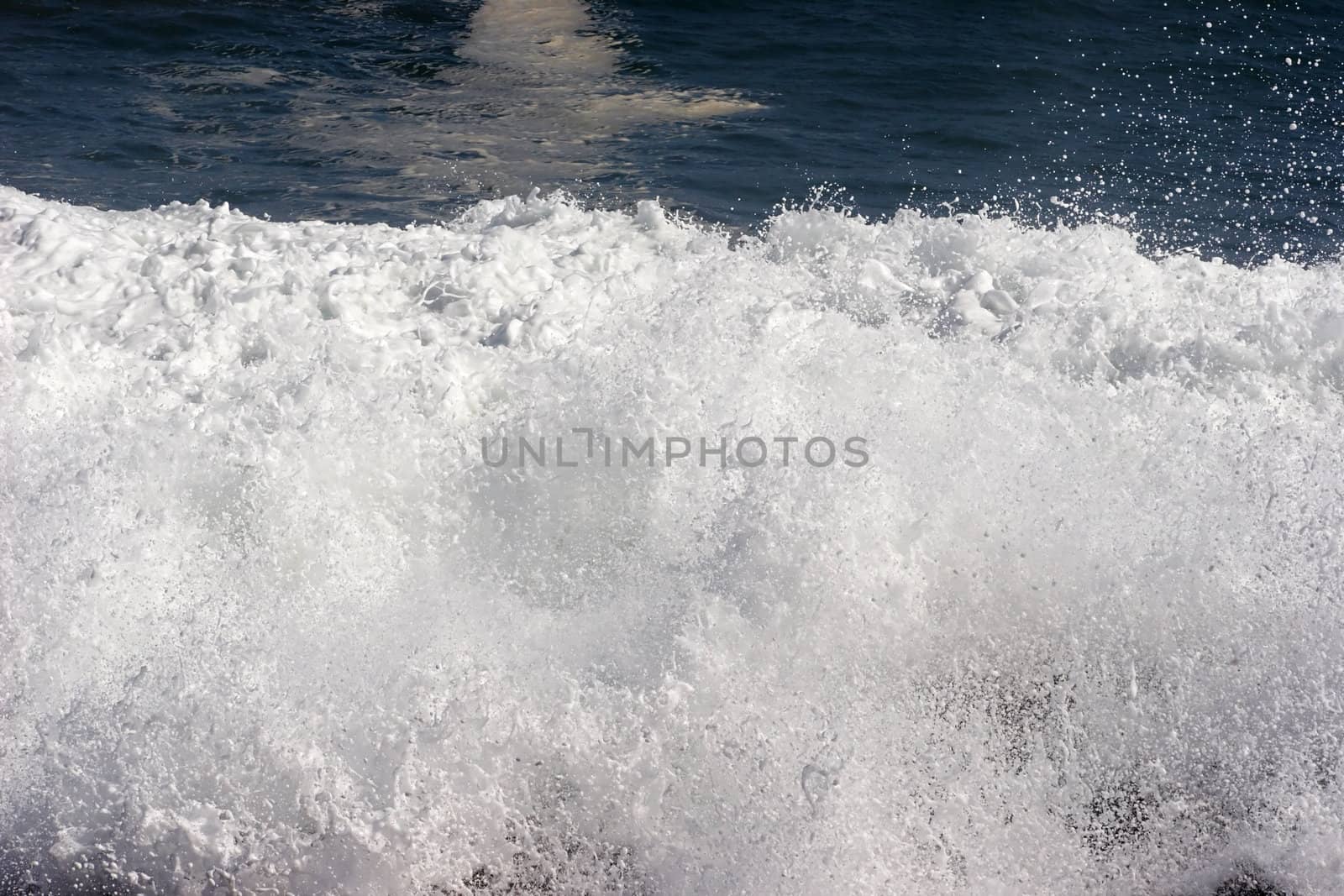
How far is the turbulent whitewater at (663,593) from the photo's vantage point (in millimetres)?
3346

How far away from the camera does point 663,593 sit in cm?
391

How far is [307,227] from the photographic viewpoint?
6125 mm

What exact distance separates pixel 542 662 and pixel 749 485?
1.00 metres

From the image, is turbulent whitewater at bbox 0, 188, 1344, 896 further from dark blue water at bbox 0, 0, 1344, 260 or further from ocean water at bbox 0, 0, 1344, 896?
dark blue water at bbox 0, 0, 1344, 260

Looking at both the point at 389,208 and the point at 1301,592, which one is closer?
the point at 1301,592

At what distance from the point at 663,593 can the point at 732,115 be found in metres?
6.38

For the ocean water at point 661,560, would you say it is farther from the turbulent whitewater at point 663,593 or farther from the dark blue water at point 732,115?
the dark blue water at point 732,115

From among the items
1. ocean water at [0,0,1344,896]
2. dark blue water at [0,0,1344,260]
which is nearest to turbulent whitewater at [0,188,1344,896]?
ocean water at [0,0,1344,896]

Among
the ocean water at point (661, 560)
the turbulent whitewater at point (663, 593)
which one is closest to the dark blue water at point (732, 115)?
the ocean water at point (661, 560)

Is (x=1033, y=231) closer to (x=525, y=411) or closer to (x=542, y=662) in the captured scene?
(x=525, y=411)

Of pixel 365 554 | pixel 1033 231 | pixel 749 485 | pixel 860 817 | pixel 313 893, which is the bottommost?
pixel 313 893

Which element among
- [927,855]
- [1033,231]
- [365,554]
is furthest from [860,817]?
[1033,231]

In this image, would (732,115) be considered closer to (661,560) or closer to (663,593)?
(661,560)

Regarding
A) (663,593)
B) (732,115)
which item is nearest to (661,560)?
(663,593)
